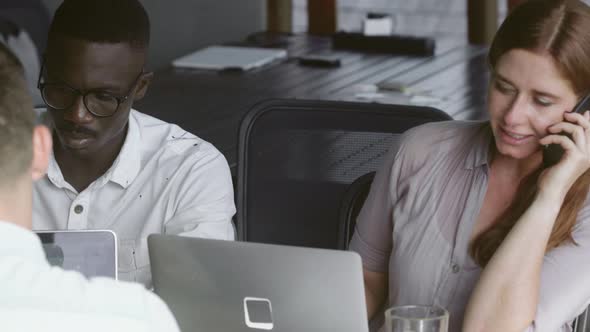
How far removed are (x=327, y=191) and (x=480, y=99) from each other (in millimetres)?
1345

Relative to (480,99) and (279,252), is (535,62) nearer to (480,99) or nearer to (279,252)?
(279,252)

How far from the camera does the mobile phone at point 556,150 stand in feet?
6.39

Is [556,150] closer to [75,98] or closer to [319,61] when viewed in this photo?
[75,98]

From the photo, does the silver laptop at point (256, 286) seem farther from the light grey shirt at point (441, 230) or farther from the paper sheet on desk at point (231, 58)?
the paper sheet on desk at point (231, 58)

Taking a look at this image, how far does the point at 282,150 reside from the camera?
2473mm

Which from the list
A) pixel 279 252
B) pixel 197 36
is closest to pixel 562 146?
pixel 279 252

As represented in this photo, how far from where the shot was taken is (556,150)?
76.9 inches

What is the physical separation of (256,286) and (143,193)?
0.72 metres

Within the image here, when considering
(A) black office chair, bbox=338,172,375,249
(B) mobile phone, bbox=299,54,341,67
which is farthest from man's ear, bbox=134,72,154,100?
(B) mobile phone, bbox=299,54,341,67

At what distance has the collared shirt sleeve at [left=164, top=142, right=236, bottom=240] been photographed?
6.70ft

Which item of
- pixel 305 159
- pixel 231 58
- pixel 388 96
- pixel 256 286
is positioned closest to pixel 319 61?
pixel 231 58

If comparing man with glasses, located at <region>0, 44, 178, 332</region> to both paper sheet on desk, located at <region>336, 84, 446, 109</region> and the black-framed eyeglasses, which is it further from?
paper sheet on desk, located at <region>336, 84, 446, 109</region>

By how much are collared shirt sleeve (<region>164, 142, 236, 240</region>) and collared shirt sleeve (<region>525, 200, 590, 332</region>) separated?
62cm

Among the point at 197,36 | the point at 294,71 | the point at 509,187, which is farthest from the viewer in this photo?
the point at 197,36
